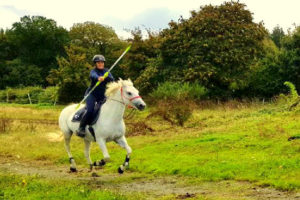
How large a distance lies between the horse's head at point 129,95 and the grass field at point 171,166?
232 centimetres

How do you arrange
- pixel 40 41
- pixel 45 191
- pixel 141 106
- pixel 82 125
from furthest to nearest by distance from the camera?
pixel 40 41 < pixel 82 125 < pixel 141 106 < pixel 45 191

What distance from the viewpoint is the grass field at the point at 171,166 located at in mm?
10039

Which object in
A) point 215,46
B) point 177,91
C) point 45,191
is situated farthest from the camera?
point 215,46

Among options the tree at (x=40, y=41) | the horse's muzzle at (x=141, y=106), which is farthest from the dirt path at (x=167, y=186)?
the tree at (x=40, y=41)

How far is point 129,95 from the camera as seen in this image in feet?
40.9

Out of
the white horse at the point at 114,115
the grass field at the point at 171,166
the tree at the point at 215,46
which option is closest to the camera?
the grass field at the point at 171,166

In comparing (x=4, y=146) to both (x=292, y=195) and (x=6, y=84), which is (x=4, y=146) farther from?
(x=6, y=84)

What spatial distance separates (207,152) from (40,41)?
75851 mm

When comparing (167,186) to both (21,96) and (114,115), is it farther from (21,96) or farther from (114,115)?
(21,96)

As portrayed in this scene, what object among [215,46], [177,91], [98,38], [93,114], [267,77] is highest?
[98,38]

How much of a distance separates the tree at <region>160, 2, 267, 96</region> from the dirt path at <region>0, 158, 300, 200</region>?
26853mm

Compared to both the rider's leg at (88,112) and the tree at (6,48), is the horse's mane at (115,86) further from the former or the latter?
the tree at (6,48)

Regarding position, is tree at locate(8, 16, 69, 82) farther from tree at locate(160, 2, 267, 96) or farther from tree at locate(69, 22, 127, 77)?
tree at locate(160, 2, 267, 96)

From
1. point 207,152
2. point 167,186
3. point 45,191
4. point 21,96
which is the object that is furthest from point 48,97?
point 45,191
